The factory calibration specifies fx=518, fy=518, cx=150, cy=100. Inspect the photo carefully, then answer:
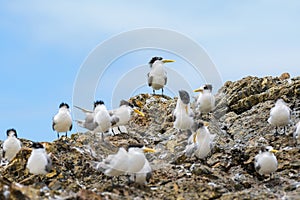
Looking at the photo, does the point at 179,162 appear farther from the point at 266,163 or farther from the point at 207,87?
the point at 207,87

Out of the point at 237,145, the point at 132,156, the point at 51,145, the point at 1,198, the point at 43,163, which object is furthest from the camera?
the point at 237,145

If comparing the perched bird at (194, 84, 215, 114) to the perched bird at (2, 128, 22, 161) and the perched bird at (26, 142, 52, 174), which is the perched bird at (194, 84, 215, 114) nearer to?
the perched bird at (2, 128, 22, 161)

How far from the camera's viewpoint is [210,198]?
14.2 meters

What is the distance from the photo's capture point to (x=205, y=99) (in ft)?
68.5

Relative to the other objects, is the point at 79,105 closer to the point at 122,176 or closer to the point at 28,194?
the point at 122,176

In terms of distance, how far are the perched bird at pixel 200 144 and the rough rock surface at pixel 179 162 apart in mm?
353

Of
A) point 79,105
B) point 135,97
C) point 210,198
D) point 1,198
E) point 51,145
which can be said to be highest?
point 135,97

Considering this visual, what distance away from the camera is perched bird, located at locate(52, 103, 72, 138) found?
18.8 meters

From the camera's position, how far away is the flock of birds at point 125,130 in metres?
14.1

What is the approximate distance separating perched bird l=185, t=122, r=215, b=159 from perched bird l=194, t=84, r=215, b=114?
13.7ft

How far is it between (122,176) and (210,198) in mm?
2815

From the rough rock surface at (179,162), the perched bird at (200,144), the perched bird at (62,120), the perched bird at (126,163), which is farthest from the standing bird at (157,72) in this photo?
the perched bird at (126,163)

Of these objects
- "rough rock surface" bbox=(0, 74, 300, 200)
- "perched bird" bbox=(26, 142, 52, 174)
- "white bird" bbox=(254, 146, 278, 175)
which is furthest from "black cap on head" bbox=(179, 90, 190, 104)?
"perched bird" bbox=(26, 142, 52, 174)

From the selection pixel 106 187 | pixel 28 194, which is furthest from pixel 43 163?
pixel 28 194
